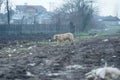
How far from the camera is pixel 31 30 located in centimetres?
4088

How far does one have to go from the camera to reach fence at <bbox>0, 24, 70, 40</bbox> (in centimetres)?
3651

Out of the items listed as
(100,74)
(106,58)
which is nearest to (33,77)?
(100,74)

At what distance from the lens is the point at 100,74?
8.67 metres

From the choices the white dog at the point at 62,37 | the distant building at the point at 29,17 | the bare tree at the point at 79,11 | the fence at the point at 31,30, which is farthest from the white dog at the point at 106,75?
the bare tree at the point at 79,11

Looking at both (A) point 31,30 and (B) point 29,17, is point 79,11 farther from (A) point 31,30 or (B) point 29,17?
(A) point 31,30

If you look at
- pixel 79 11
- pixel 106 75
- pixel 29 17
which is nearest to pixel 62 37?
pixel 106 75

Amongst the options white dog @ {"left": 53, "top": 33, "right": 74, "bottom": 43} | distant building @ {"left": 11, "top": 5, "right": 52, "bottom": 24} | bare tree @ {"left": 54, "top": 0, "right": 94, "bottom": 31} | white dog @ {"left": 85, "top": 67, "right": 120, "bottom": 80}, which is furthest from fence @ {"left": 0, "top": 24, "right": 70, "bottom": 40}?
white dog @ {"left": 85, "top": 67, "right": 120, "bottom": 80}

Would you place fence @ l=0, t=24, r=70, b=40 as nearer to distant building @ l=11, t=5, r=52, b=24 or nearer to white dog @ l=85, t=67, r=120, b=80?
distant building @ l=11, t=5, r=52, b=24

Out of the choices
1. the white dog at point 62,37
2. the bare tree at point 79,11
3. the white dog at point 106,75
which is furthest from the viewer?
the bare tree at point 79,11

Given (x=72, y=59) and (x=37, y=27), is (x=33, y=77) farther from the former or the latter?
(x=37, y=27)

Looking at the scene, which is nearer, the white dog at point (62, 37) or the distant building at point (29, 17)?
the white dog at point (62, 37)

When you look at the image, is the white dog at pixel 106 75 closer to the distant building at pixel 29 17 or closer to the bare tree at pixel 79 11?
the distant building at pixel 29 17

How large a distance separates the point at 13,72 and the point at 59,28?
31535 mm

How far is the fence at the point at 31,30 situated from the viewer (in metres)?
36.5
